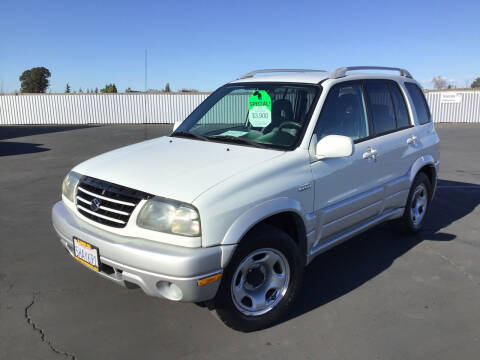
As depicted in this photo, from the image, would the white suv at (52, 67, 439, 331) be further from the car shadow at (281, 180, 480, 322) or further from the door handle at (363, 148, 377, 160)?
the car shadow at (281, 180, 480, 322)

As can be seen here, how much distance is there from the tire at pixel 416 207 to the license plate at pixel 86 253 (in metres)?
3.45

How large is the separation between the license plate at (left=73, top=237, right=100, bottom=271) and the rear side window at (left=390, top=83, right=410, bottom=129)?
3309 mm

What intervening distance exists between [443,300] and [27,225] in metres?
4.86

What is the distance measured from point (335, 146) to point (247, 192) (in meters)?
0.86

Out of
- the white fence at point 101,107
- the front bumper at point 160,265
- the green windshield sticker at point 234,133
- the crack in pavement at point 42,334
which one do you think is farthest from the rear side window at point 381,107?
the white fence at point 101,107

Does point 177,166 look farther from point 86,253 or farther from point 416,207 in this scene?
point 416,207

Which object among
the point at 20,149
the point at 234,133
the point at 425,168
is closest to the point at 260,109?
the point at 234,133

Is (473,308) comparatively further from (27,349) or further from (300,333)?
(27,349)

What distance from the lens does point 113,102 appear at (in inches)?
1198

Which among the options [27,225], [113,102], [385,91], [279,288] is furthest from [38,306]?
[113,102]

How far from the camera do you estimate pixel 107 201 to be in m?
2.84

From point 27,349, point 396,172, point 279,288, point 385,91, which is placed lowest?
point 27,349

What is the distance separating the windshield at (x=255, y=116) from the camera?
3.41 meters

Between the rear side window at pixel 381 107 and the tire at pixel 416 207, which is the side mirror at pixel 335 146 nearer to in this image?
the rear side window at pixel 381 107
